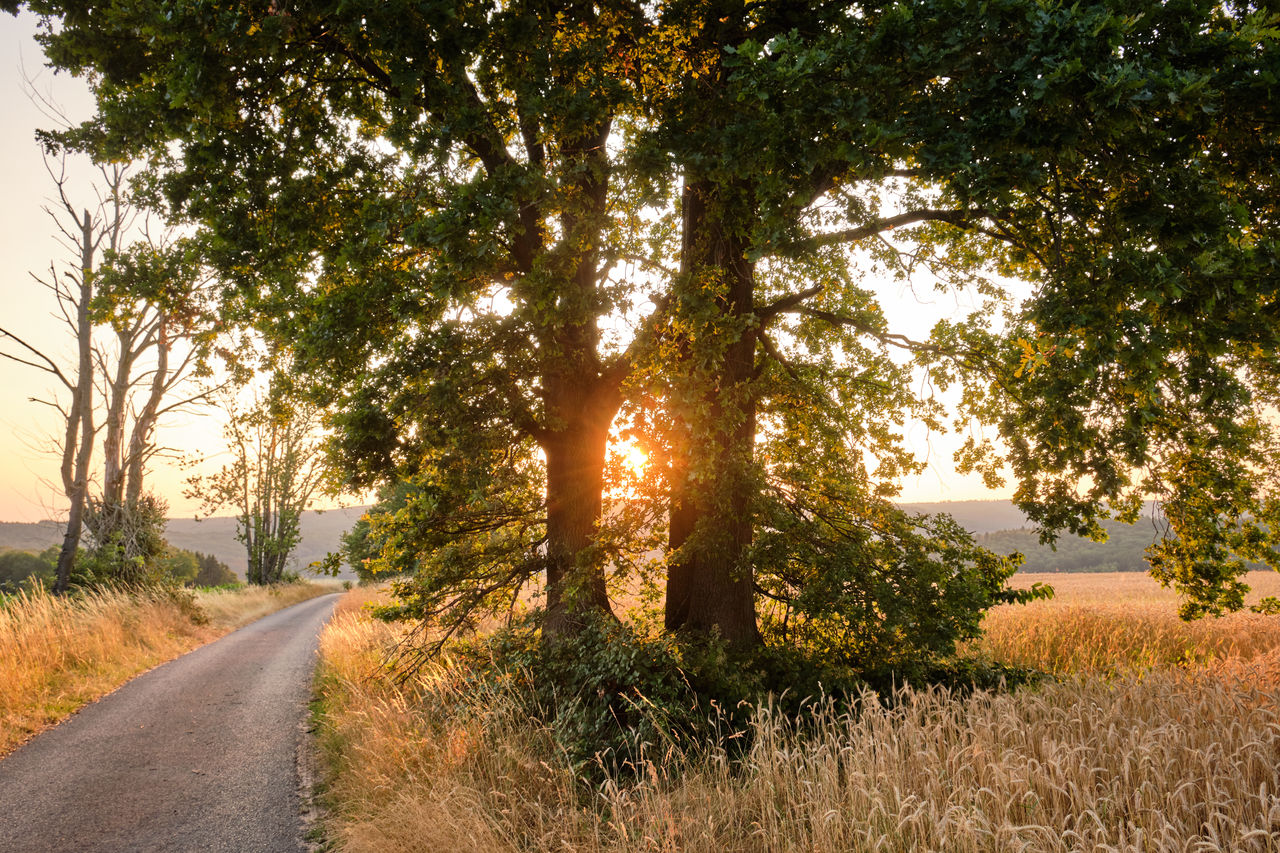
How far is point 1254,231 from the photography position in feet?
18.3

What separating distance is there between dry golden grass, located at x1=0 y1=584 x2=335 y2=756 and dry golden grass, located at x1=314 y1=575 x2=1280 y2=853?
5433 millimetres

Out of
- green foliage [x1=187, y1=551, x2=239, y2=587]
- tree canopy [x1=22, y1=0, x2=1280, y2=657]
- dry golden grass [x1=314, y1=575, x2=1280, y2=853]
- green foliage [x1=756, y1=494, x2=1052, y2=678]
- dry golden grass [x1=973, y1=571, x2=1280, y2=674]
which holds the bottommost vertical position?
green foliage [x1=187, y1=551, x2=239, y2=587]

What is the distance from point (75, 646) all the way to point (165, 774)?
6002mm

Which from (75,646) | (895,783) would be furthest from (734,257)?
(75,646)

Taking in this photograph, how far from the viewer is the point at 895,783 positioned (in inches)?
137

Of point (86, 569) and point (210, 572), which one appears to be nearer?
point (86, 569)

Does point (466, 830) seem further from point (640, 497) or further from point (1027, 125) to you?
point (1027, 125)

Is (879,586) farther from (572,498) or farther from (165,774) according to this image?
(165,774)

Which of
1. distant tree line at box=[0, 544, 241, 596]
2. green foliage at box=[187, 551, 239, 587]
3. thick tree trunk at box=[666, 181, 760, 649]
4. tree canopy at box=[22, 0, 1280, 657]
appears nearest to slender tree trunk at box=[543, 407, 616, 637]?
tree canopy at box=[22, 0, 1280, 657]

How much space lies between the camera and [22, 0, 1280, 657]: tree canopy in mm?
4254

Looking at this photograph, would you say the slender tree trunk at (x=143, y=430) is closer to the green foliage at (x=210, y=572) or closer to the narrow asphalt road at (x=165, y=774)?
the narrow asphalt road at (x=165, y=774)

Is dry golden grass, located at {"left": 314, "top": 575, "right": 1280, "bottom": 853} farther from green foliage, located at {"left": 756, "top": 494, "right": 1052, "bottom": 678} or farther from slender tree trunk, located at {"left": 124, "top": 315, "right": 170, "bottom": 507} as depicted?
slender tree trunk, located at {"left": 124, "top": 315, "right": 170, "bottom": 507}

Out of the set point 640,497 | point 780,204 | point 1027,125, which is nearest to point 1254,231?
point 1027,125

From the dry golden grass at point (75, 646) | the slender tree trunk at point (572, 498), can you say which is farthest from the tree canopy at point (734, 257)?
the dry golden grass at point (75, 646)
